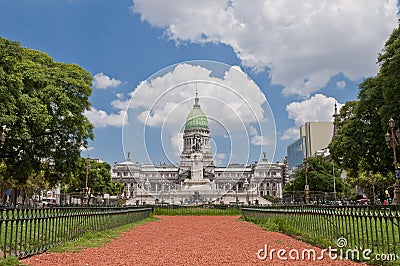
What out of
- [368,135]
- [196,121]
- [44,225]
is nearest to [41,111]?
[44,225]

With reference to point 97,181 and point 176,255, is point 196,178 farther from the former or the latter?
point 176,255

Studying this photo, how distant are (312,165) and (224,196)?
16.8m

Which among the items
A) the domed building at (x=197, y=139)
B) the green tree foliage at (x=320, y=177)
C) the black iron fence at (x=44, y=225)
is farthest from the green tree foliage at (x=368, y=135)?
the domed building at (x=197, y=139)

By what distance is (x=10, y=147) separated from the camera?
26766 millimetres

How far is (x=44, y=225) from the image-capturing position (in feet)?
45.1

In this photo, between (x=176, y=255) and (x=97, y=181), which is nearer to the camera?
(x=176, y=255)

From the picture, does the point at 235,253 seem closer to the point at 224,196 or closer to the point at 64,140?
the point at 64,140

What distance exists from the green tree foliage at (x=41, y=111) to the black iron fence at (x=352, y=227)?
14.7 metres

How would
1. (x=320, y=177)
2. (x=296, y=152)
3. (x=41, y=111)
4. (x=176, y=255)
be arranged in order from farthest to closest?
(x=296, y=152)
(x=320, y=177)
(x=41, y=111)
(x=176, y=255)

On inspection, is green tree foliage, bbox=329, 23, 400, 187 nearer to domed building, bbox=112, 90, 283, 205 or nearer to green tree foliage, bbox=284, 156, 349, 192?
green tree foliage, bbox=284, 156, 349, 192

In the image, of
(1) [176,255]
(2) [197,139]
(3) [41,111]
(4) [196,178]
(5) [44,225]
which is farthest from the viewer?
(2) [197,139]

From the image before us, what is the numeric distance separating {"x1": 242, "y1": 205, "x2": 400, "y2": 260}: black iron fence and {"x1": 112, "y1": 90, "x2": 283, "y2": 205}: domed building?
2273 inches

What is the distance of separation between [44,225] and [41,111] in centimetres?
1143

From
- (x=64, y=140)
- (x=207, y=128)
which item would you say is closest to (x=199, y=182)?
(x=207, y=128)
